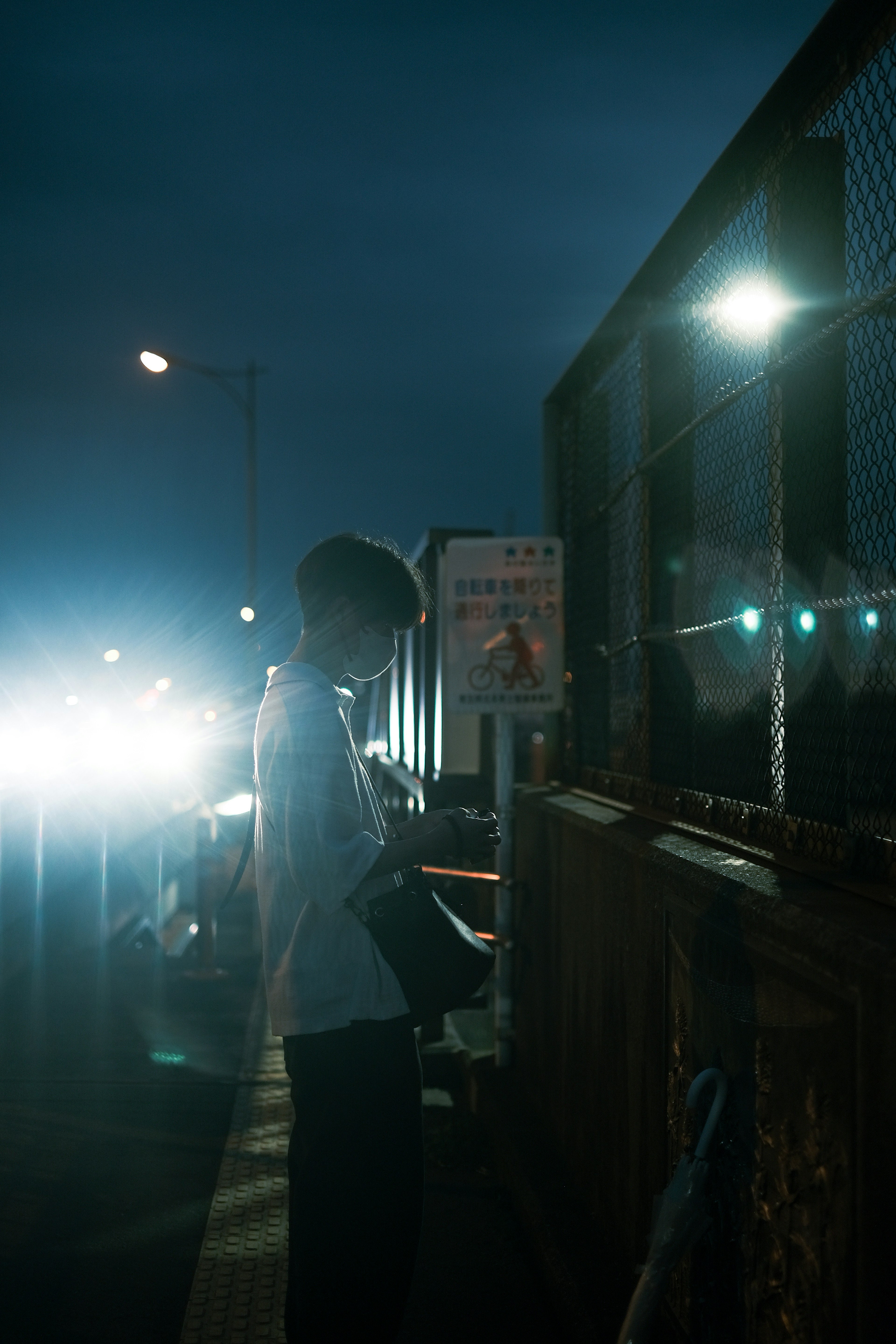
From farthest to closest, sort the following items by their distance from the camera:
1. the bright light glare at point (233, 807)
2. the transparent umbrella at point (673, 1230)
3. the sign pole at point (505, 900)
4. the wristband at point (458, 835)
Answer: the bright light glare at point (233, 807)
the sign pole at point (505, 900)
the wristband at point (458, 835)
the transparent umbrella at point (673, 1230)

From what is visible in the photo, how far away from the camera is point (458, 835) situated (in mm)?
2496

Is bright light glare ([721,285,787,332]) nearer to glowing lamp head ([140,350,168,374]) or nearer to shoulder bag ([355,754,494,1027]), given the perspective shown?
shoulder bag ([355,754,494,1027])

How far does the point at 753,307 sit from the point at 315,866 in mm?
1796

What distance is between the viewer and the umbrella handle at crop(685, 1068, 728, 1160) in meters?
2.27

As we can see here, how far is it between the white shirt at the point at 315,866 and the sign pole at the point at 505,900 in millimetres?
2738

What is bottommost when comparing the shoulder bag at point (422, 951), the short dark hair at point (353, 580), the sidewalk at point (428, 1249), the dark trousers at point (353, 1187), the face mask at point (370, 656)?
the sidewalk at point (428, 1249)

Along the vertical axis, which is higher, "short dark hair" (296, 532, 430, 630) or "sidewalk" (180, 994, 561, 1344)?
"short dark hair" (296, 532, 430, 630)

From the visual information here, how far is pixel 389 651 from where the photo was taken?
109 inches

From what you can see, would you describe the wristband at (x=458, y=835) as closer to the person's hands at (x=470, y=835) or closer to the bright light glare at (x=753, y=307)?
the person's hands at (x=470, y=835)

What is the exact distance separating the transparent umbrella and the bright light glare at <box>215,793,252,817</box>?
11906mm

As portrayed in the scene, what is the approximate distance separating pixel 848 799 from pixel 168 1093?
441 centimetres

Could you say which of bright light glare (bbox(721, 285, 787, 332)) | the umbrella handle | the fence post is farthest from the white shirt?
the fence post

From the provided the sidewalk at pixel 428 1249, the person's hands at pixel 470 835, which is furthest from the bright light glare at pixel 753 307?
the sidewalk at pixel 428 1249

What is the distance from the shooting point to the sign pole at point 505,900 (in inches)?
206
